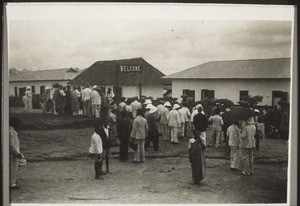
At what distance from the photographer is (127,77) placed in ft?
12.0

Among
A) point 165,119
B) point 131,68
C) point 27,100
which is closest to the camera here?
point 27,100

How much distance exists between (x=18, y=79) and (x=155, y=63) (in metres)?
1.26

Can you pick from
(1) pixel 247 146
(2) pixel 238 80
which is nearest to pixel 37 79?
(2) pixel 238 80

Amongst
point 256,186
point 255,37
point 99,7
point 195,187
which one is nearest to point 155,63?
point 99,7

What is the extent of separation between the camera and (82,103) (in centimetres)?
367

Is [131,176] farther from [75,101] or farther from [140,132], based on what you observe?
[75,101]

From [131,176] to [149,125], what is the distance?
1.67 feet

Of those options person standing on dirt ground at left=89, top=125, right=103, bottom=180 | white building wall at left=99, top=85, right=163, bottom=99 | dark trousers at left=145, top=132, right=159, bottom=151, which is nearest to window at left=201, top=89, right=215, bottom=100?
white building wall at left=99, top=85, right=163, bottom=99

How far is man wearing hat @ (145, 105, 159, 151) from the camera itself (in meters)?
3.65

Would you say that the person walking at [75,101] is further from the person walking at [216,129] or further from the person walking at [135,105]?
the person walking at [216,129]

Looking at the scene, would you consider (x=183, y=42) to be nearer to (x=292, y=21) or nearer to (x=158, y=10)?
(x=158, y=10)

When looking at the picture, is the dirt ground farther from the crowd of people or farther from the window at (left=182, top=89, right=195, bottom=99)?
the window at (left=182, top=89, right=195, bottom=99)

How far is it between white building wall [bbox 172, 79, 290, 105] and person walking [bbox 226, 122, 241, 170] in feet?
A: 0.83

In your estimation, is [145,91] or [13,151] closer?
[13,151]
